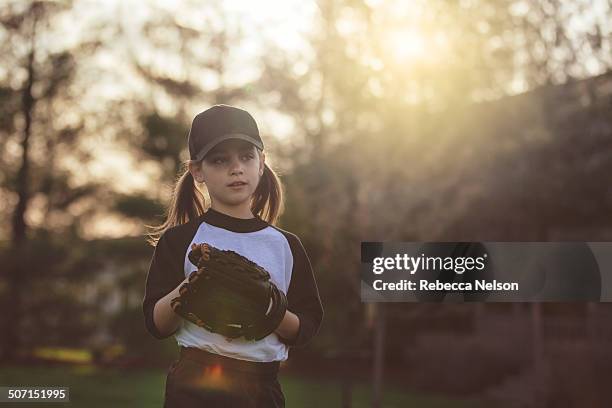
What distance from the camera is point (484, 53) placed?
53.3ft

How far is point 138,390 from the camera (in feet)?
55.8

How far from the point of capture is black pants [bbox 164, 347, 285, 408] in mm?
2619

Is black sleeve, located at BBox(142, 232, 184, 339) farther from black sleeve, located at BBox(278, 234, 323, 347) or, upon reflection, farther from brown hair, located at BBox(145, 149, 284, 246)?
black sleeve, located at BBox(278, 234, 323, 347)

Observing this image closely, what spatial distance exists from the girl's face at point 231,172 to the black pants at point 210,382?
50 cm

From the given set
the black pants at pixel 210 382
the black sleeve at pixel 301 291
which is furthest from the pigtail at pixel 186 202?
the black pants at pixel 210 382

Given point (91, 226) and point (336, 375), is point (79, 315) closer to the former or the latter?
point (91, 226)

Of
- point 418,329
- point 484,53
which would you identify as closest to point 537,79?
point 484,53

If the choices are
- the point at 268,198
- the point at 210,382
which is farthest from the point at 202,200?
the point at 210,382

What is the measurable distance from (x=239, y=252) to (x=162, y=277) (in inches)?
10.4

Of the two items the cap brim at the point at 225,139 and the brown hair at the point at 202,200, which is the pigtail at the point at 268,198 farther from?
the cap brim at the point at 225,139

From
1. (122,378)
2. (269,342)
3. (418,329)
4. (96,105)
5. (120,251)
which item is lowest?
(269,342)

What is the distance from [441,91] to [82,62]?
44.6ft

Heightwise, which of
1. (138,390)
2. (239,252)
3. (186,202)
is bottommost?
(239,252)

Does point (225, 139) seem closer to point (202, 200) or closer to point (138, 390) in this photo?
point (202, 200)
